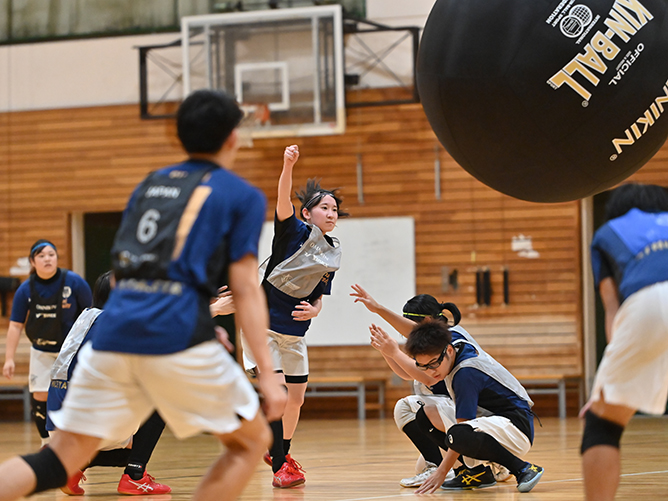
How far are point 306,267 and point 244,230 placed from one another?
8.52ft

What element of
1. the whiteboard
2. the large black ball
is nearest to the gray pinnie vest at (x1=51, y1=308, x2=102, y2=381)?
the large black ball

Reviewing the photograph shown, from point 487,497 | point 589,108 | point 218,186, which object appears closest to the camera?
point 218,186

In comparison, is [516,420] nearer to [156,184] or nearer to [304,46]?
[156,184]

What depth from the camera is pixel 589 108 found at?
366 cm

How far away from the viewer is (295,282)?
5.11 m

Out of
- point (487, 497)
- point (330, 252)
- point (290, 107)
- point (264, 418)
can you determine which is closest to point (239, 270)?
point (264, 418)

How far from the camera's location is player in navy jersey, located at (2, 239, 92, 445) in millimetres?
6582

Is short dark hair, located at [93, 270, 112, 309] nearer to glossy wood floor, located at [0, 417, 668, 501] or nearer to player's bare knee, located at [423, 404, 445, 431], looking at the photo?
glossy wood floor, located at [0, 417, 668, 501]

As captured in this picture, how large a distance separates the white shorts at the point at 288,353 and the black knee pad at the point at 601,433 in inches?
97.8

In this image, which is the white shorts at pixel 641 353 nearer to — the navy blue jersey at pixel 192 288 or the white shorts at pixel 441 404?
the navy blue jersey at pixel 192 288

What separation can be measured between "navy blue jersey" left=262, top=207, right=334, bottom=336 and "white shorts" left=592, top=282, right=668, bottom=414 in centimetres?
249

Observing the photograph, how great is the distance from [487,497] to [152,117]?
26.7 ft

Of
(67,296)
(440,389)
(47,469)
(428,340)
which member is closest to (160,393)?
(47,469)

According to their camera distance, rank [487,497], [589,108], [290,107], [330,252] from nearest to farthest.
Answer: [589,108] < [487,497] < [330,252] < [290,107]
